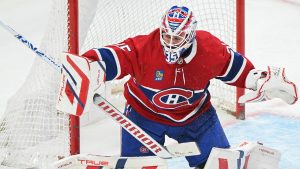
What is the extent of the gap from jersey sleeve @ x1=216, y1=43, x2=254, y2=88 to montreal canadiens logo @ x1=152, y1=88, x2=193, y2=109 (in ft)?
0.60

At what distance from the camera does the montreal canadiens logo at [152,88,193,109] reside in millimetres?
3137

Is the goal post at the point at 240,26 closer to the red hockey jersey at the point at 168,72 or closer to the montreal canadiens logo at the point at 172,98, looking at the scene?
the red hockey jersey at the point at 168,72

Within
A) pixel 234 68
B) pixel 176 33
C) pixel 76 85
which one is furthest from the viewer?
pixel 234 68

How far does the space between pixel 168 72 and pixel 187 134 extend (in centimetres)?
33

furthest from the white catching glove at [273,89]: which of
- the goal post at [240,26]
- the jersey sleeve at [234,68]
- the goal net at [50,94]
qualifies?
the goal post at [240,26]

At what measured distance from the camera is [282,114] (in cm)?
460

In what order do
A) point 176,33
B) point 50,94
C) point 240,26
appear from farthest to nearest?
point 240,26 < point 50,94 < point 176,33

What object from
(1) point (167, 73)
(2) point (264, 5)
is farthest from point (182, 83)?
(2) point (264, 5)

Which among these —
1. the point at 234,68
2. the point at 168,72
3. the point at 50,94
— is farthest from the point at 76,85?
the point at 50,94

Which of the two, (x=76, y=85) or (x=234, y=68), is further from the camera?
(x=234, y=68)

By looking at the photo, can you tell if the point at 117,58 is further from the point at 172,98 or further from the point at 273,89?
the point at 273,89

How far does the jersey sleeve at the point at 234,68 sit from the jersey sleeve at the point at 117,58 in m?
0.40

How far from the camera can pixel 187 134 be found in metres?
3.27

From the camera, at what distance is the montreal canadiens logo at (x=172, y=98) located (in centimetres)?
314
